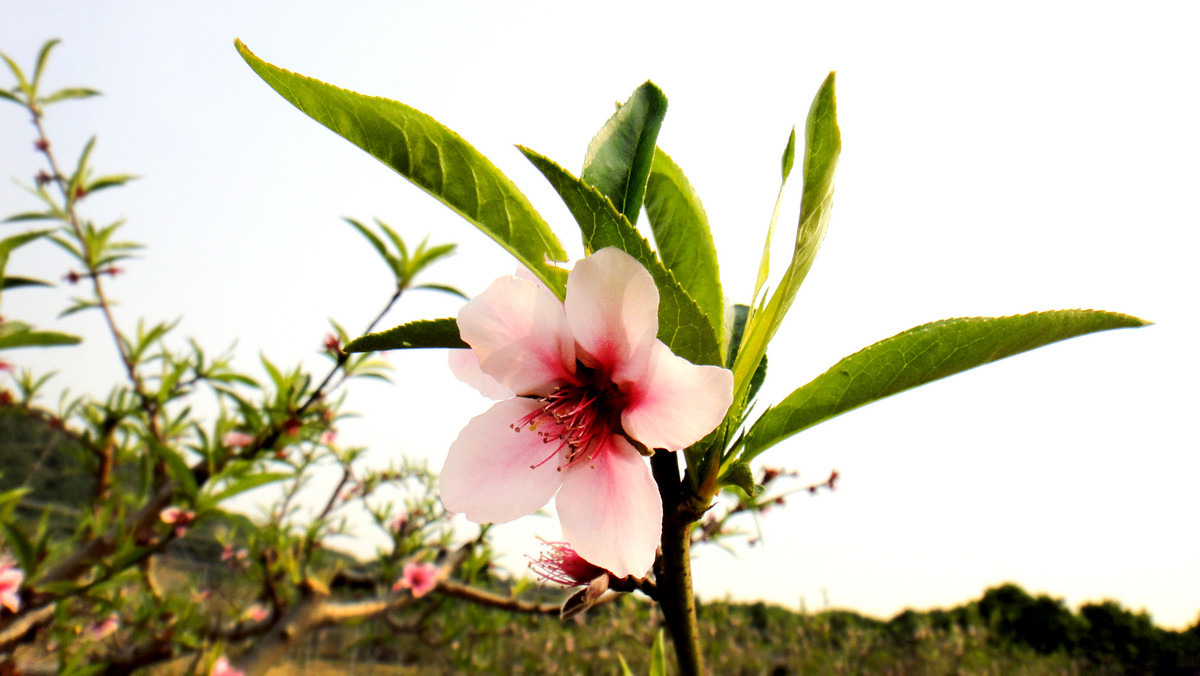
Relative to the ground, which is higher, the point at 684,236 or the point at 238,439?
the point at 238,439

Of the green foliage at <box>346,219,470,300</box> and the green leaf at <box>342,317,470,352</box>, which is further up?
the green foliage at <box>346,219,470,300</box>

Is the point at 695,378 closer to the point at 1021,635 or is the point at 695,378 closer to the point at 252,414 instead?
the point at 252,414

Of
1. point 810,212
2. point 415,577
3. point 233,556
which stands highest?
point 233,556

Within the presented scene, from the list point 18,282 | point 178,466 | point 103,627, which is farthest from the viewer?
point 103,627

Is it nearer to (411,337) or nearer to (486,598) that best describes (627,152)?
(411,337)

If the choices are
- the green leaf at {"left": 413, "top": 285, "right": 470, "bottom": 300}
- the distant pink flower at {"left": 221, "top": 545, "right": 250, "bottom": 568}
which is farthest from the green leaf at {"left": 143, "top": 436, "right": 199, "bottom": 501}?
the distant pink flower at {"left": 221, "top": 545, "right": 250, "bottom": 568}

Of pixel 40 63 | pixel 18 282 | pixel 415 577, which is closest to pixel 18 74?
pixel 40 63

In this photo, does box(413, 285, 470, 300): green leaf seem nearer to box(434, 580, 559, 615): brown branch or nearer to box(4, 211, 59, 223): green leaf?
box(434, 580, 559, 615): brown branch
